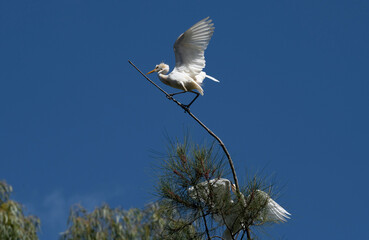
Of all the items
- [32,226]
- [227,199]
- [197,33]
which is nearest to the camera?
[227,199]

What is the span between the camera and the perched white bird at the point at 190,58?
14.8 ft

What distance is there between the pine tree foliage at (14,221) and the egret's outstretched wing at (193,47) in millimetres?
3451

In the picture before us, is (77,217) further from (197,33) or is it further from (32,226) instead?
(197,33)

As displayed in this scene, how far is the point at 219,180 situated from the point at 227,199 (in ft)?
0.38

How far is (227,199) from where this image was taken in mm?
3570

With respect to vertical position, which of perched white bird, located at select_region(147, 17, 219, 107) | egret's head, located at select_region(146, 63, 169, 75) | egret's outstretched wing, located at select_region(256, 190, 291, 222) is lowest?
egret's outstretched wing, located at select_region(256, 190, 291, 222)

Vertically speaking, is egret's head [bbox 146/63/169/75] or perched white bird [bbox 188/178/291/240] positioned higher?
egret's head [bbox 146/63/169/75]

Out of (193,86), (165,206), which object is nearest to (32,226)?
(193,86)

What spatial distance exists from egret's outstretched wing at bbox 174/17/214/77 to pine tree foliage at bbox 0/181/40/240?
345cm

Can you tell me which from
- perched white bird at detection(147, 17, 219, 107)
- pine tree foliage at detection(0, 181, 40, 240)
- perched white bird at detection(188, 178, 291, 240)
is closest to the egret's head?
perched white bird at detection(147, 17, 219, 107)

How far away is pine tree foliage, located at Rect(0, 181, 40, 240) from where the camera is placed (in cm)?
712

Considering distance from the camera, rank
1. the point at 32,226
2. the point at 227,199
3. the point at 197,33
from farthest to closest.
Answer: the point at 32,226 → the point at 197,33 → the point at 227,199

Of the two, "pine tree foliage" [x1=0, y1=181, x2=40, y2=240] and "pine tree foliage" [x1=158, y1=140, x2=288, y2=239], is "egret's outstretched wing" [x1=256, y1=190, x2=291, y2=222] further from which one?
"pine tree foliage" [x1=0, y1=181, x2=40, y2=240]

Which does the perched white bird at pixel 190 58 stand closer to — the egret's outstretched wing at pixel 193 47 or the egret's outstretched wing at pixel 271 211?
the egret's outstretched wing at pixel 193 47
